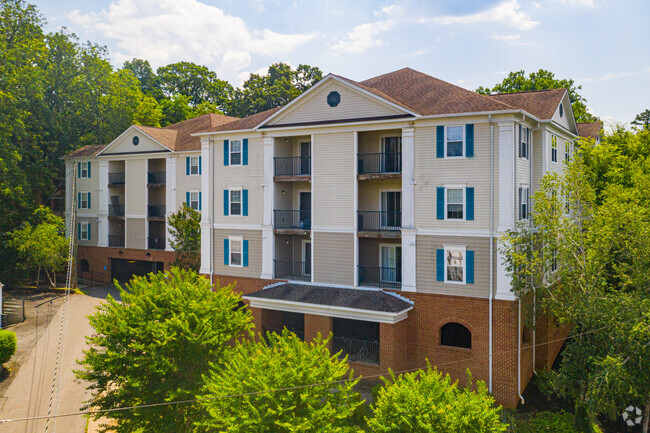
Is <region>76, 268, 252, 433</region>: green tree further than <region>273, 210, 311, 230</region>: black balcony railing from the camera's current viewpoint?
No

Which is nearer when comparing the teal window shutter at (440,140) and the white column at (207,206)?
the teal window shutter at (440,140)

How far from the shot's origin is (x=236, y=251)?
29.9 m

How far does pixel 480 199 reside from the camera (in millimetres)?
23266

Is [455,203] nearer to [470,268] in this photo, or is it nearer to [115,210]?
[470,268]

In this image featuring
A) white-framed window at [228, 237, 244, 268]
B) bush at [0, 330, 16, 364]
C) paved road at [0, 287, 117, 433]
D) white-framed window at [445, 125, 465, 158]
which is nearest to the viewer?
paved road at [0, 287, 117, 433]

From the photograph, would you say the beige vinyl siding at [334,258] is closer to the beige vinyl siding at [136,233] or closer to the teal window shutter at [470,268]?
the teal window shutter at [470,268]

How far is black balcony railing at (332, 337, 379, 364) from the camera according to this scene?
81.6 ft

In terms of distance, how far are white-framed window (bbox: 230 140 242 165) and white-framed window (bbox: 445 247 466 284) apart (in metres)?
12.6

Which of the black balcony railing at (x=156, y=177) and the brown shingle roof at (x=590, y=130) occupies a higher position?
the brown shingle roof at (x=590, y=130)

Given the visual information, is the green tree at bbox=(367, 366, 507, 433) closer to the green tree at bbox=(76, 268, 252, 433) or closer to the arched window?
the green tree at bbox=(76, 268, 252, 433)

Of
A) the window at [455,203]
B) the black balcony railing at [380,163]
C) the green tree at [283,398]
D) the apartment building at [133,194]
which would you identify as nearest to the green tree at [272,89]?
the apartment building at [133,194]

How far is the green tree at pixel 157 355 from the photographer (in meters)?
18.8

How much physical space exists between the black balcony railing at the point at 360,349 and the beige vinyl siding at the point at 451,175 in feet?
19.6

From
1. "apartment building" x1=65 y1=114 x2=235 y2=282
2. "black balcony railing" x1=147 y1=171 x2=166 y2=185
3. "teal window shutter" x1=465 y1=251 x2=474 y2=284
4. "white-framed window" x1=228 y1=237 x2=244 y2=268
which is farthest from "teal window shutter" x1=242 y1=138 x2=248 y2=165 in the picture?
"black balcony railing" x1=147 y1=171 x2=166 y2=185
